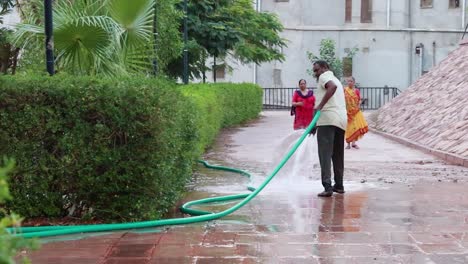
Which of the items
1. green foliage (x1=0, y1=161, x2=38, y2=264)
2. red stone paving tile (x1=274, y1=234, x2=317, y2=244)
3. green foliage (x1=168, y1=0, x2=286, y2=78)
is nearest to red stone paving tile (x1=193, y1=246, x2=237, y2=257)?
red stone paving tile (x1=274, y1=234, x2=317, y2=244)

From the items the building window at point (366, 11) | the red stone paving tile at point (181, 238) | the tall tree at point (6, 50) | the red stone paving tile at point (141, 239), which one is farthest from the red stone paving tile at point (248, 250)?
the building window at point (366, 11)

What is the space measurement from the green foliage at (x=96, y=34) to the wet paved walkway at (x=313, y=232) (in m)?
2.10

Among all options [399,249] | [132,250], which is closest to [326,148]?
[399,249]

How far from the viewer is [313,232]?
21.2 ft

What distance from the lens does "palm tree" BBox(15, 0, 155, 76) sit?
8.73 meters

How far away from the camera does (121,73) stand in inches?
358

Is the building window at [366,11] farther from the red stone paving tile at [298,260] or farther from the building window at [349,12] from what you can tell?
the red stone paving tile at [298,260]

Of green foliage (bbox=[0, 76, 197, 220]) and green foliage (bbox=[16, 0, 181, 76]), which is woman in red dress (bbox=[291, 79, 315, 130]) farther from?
green foliage (bbox=[0, 76, 197, 220])

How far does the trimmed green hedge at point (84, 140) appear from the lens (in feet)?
20.6

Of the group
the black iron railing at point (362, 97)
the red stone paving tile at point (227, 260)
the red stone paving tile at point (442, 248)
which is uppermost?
the red stone paving tile at point (227, 260)

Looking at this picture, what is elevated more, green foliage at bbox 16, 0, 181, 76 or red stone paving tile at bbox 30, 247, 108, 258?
green foliage at bbox 16, 0, 181, 76

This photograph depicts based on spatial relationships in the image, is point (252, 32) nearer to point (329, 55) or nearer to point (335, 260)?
point (329, 55)

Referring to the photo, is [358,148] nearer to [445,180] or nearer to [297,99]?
[297,99]

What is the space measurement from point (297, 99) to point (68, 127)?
9504 mm
